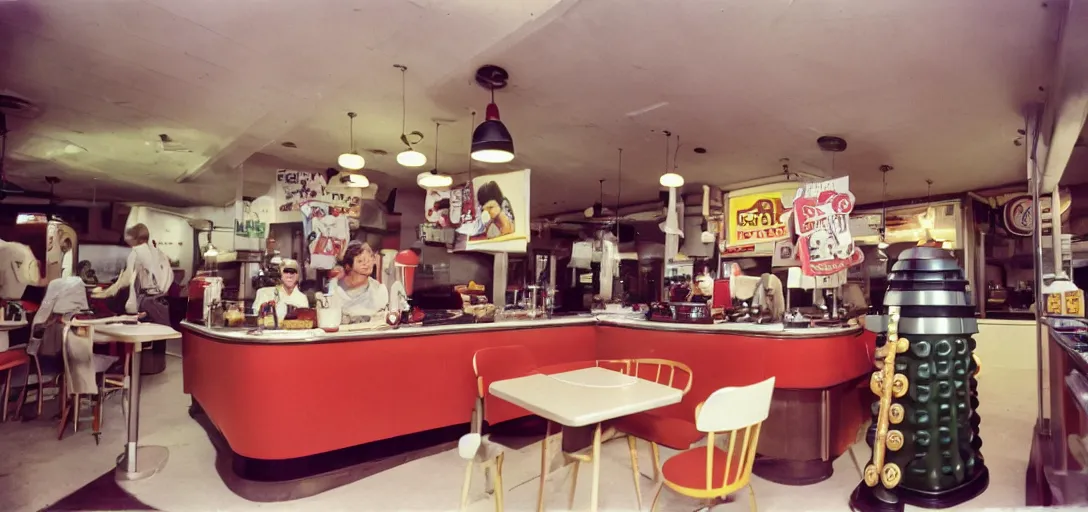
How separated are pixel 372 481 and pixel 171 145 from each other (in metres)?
3.58

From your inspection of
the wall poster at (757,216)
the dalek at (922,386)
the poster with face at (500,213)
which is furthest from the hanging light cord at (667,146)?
the dalek at (922,386)

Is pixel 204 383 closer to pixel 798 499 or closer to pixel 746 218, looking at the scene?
pixel 798 499

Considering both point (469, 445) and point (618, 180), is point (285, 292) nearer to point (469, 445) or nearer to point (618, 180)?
point (469, 445)

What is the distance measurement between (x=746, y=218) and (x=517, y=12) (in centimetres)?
460

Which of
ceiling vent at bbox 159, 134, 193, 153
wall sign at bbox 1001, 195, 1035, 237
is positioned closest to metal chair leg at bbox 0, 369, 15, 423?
ceiling vent at bbox 159, 134, 193, 153

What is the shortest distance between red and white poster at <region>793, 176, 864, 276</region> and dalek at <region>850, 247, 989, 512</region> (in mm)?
798

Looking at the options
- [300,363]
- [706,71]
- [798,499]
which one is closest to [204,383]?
[300,363]

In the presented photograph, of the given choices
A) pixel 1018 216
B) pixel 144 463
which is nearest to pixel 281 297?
pixel 144 463

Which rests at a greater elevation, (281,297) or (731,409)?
(281,297)

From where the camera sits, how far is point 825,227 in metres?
3.85

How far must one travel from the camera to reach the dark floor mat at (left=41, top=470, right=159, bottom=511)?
2982 mm

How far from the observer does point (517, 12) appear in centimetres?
311

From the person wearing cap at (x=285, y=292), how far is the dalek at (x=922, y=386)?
13.3 feet

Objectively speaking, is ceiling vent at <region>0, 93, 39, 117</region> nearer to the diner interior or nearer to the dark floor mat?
the diner interior
